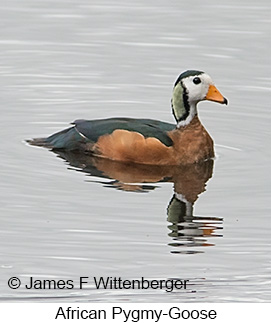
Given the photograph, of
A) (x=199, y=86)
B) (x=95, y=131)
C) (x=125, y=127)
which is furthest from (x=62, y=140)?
(x=199, y=86)

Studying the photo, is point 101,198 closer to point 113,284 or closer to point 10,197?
point 10,197

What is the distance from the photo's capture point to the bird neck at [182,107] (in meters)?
15.1

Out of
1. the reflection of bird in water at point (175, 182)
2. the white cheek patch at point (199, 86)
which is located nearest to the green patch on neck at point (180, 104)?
the white cheek patch at point (199, 86)

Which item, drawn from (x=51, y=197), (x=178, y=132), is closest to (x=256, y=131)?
(x=178, y=132)

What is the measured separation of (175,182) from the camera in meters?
14.2

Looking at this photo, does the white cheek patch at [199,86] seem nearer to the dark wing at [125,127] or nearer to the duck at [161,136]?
the duck at [161,136]

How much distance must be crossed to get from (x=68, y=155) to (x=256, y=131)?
260 cm

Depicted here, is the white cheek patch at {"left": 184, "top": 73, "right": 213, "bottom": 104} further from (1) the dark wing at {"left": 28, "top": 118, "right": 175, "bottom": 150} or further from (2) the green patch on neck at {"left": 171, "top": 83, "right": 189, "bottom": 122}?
(1) the dark wing at {"left": 28, "top": 118, "right": 175, "bottom": 150}

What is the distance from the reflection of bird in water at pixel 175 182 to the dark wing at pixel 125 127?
1.02 feet

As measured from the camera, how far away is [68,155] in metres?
15.2

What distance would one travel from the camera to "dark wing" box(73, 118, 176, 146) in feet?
48.9

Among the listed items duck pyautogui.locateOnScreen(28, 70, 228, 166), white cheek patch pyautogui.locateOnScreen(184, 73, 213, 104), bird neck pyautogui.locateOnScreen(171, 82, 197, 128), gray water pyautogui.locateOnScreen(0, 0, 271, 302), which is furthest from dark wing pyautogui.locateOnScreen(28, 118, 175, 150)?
white cheek patch pyautogui.locateOnScreen(184, 73, 213, 104)

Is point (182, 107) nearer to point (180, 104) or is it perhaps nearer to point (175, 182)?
point (180, 104)

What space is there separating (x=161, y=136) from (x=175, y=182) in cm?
89
